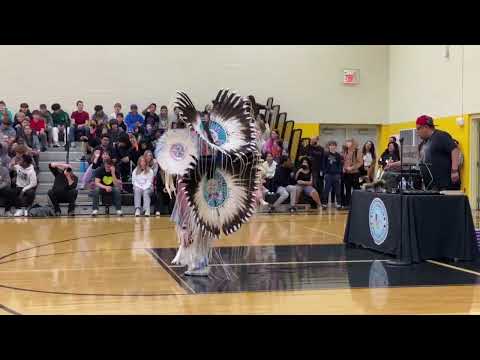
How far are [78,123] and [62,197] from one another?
370 centimetres

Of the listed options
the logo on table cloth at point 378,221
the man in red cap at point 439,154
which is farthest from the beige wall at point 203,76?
the man in red cap at point 439,154

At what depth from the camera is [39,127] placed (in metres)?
15.8

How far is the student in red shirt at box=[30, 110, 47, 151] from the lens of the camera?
1574cm

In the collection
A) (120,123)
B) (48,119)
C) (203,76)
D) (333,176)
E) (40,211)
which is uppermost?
(203,76)

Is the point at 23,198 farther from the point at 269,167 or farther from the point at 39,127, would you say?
the point at 269,167

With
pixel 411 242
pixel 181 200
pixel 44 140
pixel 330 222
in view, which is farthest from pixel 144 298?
pixel 44 140

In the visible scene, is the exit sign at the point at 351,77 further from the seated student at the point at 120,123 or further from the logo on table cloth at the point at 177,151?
the logo on table cloth at the point at 177,151

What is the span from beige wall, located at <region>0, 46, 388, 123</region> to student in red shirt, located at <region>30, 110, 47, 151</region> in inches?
79.7

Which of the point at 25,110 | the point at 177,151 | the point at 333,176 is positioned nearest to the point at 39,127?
the point at 25,110

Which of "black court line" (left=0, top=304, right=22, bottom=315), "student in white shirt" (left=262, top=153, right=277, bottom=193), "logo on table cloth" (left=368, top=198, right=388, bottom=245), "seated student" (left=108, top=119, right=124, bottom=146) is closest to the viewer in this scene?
"black court line" (left=0, top=304, right=22, bottom=315)

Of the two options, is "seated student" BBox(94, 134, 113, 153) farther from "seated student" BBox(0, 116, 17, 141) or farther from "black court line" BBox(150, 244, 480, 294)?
"black court line" BBox(150, 244, 480, 294)

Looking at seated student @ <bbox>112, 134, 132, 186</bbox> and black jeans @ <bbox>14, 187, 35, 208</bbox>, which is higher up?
seated student @ <bbox>112, 134, 132, 186</bbox>

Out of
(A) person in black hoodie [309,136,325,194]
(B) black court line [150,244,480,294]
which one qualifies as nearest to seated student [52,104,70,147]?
(A) person in black hoodie [309,136,325,194]

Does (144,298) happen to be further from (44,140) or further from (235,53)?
(235,53)
